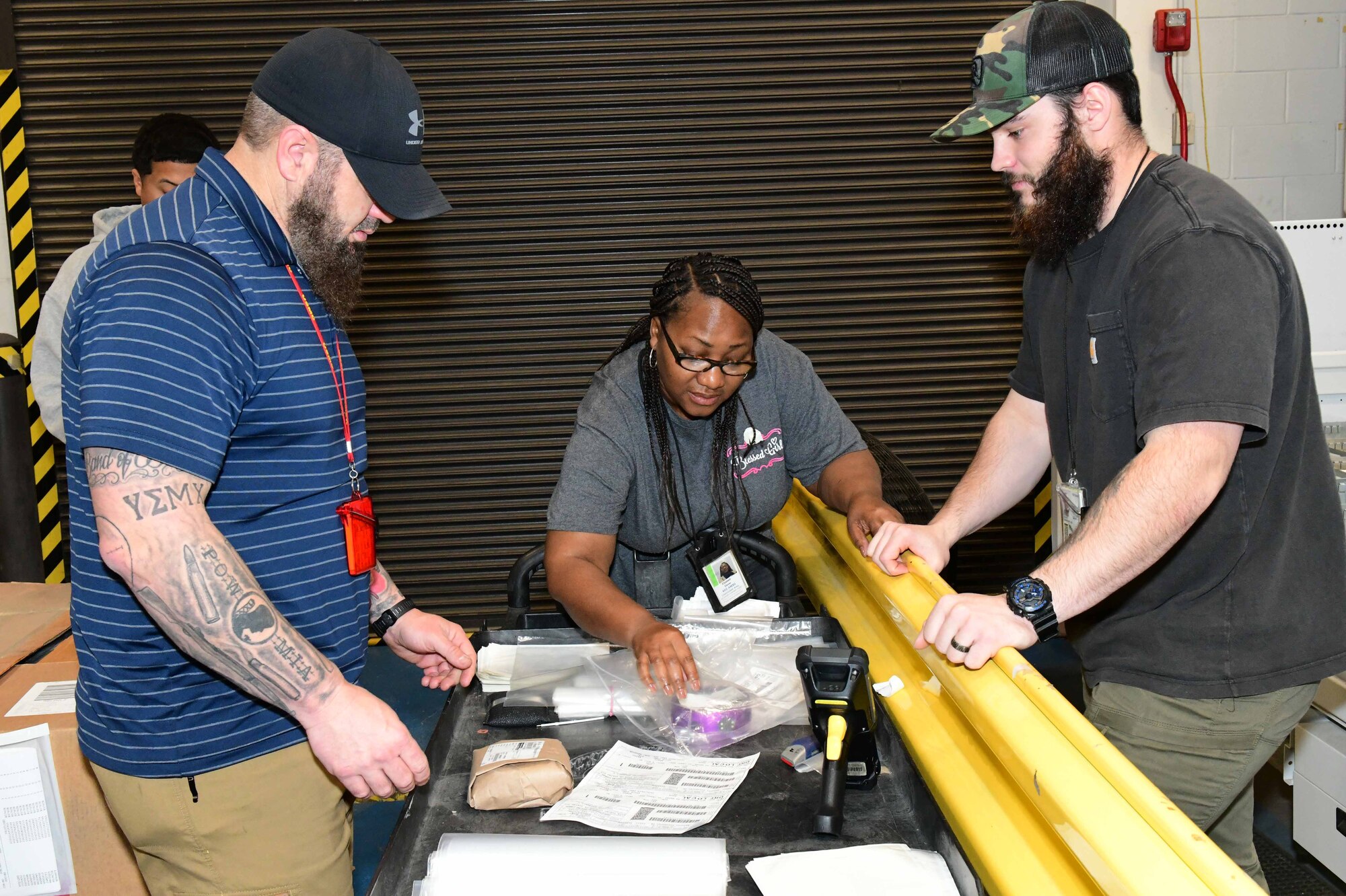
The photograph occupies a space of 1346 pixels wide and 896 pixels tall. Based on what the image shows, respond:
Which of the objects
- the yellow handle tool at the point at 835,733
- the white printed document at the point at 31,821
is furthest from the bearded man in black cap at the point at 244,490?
the white printed document at the point at 31,821

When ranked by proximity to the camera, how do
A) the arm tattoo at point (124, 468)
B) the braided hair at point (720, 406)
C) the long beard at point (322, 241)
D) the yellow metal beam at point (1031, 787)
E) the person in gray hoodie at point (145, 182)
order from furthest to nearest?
1. the person in gray hoodie at point (145, 182)
2. the braided hair at point (720, 406)
3. the long beard at point (322, 241)
4. the arm tattoo at point (124, 468)
5. the yellow metal beam at point (1031, 787)

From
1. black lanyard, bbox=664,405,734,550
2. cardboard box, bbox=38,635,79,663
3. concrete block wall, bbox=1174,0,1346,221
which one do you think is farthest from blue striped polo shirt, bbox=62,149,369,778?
concrete block wall, bbox=1174,0,1346,221

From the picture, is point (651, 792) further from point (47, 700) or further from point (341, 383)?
point (47, 700)

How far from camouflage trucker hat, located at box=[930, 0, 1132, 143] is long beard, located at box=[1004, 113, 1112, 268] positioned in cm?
8

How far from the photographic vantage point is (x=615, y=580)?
8.11 ft

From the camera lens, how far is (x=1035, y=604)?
155cm

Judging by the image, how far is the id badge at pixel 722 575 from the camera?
84.0 inches

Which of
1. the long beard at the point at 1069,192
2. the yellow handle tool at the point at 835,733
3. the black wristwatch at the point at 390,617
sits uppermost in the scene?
the long beard at the point at 1069,192

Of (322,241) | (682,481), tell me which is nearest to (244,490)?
(322,241)

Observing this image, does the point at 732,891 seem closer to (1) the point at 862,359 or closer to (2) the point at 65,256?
(1) the point at 862,359

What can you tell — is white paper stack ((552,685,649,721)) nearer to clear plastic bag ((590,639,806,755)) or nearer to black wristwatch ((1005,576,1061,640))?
clear plastic bag ((590,639,806,755))

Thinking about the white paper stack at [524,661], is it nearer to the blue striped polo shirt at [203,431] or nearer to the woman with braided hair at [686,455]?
the woman with braided hair at [686,455]

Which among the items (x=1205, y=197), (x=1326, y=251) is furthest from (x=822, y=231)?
(x=1205, y=197)

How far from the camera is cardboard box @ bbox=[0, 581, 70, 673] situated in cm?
246
